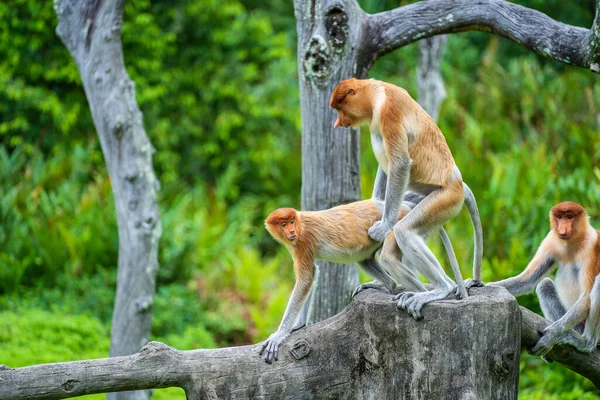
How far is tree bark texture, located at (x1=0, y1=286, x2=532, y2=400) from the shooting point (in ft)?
11.0

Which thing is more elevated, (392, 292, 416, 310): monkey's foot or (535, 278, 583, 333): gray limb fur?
(392, 292, 416, 310): monkey's foot

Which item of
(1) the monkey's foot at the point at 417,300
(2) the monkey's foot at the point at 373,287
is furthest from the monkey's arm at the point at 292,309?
(1) the monkey's foot at the point at 417,300

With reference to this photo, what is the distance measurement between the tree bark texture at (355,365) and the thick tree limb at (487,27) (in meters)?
1.40

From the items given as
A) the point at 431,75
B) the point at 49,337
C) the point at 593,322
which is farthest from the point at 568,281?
the point at 49,337

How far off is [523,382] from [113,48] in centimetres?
453

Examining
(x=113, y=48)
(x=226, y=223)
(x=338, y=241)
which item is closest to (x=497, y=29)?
(x=338, y=241)

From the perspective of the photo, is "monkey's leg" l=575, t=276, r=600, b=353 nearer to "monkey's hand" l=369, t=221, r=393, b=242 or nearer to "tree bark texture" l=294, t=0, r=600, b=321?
"monkey's hand" l=369, t=221, r=393, b=242

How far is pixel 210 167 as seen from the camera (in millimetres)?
11648

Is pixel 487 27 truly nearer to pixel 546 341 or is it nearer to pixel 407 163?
pixel 407 163

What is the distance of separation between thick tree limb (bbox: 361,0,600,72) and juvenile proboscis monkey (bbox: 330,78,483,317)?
0.94 meters

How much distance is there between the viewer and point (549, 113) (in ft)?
34.2

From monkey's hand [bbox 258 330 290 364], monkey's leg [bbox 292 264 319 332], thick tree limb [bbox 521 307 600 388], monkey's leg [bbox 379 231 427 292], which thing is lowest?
thick tree limb [bbox 521 307 600 388]

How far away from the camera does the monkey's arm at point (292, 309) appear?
362 centimetres

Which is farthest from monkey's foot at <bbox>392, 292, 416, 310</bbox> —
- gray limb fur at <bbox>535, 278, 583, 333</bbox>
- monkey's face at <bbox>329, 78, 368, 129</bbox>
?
gray limb fur at <bbox>535, 278, 583, 333</bbox>
